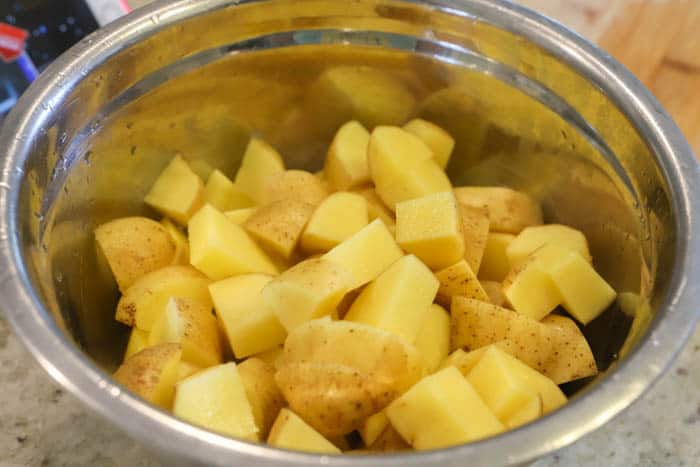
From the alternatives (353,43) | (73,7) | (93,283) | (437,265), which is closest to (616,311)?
(437,265)

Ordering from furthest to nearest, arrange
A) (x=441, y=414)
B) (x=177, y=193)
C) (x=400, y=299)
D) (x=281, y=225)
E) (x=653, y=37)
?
(x=653, y=37) < (x=177, y=193) < (x=281, y=225) < (x=400, y=299) < (x=441, y=414)

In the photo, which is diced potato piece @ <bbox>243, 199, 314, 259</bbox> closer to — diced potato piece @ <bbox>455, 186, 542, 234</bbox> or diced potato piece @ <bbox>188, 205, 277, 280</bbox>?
diced potato piece @ <bbox>188, 205, 277, 280</bbox>

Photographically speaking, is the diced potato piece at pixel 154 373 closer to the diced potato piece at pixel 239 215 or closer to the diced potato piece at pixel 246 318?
the diced potato piece at pixel 246 318

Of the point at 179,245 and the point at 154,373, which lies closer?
the point at 154,373

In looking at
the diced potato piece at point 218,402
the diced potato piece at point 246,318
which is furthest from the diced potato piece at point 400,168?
the diced potato piece at point 218,402

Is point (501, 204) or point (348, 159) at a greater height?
point (348, 159)

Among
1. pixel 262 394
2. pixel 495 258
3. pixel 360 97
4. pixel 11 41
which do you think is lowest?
pixel 495 258

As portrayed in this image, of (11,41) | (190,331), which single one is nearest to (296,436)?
(190,331)

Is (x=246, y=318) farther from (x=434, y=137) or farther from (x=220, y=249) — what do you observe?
(x=434, y=137)
